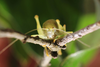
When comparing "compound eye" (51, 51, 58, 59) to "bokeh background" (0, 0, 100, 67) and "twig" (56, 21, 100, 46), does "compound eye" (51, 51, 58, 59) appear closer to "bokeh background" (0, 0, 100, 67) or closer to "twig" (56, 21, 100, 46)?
"twig" (56, 21, 100, 46)

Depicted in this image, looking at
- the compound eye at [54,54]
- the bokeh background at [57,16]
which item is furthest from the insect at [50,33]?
the bokeh background at [57,16]

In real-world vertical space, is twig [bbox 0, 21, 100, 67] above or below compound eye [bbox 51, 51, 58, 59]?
above

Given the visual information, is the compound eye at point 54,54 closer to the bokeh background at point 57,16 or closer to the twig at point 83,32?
the twig at point 83,32

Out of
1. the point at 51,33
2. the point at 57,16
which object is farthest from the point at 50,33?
the point at 57,16

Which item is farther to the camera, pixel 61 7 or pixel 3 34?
pixel 61 7

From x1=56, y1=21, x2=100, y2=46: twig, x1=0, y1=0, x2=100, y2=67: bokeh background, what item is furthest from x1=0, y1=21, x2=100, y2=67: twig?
x1=0, y1=0, x2=100, y2=67: bokeh background

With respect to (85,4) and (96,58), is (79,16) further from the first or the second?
(96,58)

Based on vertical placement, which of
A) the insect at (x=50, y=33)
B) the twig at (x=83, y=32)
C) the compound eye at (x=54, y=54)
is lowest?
the compound eye at (x=54, y=54)

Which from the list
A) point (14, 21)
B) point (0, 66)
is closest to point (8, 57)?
point (0, 66)
